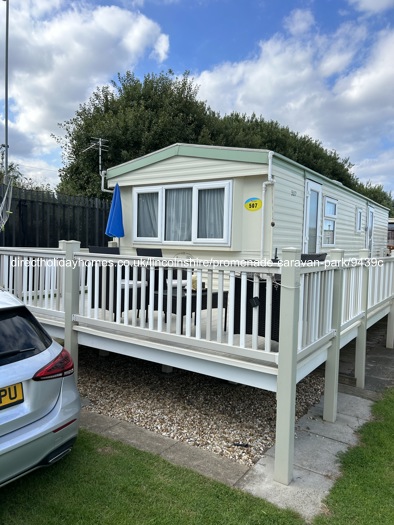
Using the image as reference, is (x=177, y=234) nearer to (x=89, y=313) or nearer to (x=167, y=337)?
(x=89, y=313)

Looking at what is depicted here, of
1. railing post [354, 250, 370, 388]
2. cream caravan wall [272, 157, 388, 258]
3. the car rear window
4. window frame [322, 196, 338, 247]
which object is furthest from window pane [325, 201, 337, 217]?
the car rear window

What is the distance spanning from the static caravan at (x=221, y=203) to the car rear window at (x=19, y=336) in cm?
390

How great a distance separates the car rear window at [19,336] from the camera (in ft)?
7.29

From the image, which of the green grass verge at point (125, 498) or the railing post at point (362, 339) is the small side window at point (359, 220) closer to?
the railing post at point (362, 339)

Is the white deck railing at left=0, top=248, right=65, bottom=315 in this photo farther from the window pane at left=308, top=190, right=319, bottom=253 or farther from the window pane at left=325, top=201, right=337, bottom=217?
the window pane at left=325, top=201, right=337, bottom=217

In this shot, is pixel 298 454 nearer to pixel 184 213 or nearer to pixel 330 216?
pixel 184 213

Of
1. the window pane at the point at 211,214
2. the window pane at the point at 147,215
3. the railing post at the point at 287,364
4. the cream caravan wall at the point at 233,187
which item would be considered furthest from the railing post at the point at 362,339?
the window pane at the point at 147,215

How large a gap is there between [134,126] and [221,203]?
10167 mm

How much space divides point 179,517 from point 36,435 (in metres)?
0.97

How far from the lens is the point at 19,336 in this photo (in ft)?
7.73

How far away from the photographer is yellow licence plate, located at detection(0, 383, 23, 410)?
2039 millimetres

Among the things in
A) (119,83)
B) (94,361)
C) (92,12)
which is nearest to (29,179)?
(119,83)

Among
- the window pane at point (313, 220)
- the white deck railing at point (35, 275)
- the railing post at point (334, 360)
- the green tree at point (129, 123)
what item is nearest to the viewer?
the railing post at point (334, 360)

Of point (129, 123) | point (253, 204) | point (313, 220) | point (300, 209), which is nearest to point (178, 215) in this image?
point (253, 204)
